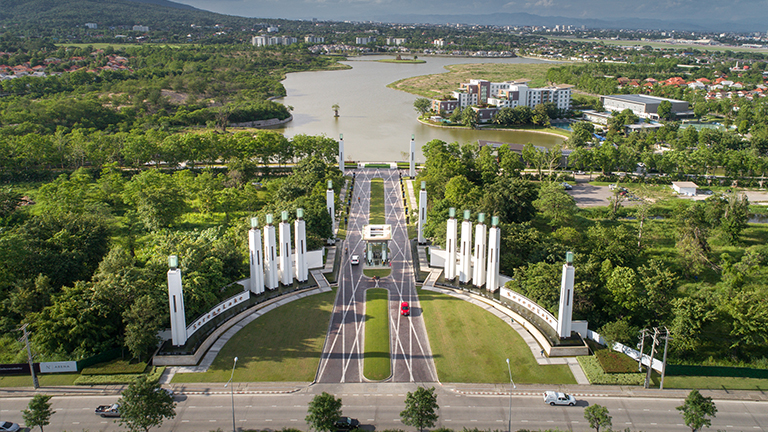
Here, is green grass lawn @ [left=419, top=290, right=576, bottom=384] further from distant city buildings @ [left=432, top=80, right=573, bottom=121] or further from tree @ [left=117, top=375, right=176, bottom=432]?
distant city buildings @ [left=432, top=80, right=573, bottom=121]

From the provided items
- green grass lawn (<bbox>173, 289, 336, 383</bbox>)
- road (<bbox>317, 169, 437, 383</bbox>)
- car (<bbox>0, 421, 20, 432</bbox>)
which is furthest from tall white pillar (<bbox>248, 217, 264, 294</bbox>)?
car (<bbox>0, 421, 20, 432</bbox>)

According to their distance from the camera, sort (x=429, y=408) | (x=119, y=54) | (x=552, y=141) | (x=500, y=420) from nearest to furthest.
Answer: (x=429, y=408) → (x=500, y=420) → (x=552, y=141) → (x=119, y=54)

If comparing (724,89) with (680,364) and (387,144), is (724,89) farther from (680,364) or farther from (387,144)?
(680,364)

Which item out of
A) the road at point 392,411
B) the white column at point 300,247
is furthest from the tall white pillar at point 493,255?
the white column at point 300,247

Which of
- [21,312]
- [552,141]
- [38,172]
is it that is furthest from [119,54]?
[21,312]

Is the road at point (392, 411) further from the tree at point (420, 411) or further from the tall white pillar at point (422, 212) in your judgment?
the tall white pillar at point (422, 212)

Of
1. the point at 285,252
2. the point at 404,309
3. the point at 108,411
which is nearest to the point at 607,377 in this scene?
the point at 404,309

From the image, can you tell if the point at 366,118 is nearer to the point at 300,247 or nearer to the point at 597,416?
the point at 300,247
